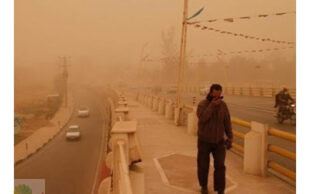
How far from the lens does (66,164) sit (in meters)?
36.3

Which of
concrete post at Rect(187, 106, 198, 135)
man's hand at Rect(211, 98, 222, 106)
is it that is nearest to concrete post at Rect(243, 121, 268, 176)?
man's hand at Rect(211, 98, 222, 106)

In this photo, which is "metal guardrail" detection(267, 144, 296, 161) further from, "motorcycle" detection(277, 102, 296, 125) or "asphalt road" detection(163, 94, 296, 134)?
"motorcycle" detection(277, 102, 296, 125)

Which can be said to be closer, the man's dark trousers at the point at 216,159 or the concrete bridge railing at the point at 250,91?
the man's dark trousers at the point at 216,159

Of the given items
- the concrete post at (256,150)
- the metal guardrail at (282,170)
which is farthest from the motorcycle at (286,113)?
the metal guardrail at (282,170)

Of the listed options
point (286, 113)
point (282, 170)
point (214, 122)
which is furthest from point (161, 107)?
point (214, 122)

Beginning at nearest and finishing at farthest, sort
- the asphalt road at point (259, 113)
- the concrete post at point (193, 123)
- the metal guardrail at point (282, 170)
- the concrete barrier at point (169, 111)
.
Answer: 1. the metal guardrail at point (282, 170)
2. the concrete post at point (193, 123)
3. the asphalt road at point (259, 113)
4. the concrete barrier at point (169, 111)

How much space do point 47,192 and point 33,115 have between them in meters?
45.1

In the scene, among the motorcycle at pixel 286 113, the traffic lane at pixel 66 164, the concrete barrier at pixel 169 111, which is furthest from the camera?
the traffic lane at pixel 66 164

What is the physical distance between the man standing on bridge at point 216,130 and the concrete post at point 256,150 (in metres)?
1.84

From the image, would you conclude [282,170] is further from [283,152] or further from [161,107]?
[161,107]

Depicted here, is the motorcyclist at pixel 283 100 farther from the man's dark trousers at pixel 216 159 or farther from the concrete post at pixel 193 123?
the man's dark trousers at pixel 216 159

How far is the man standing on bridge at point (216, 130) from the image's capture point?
17.7 feet

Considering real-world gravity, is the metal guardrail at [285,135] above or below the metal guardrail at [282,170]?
above
